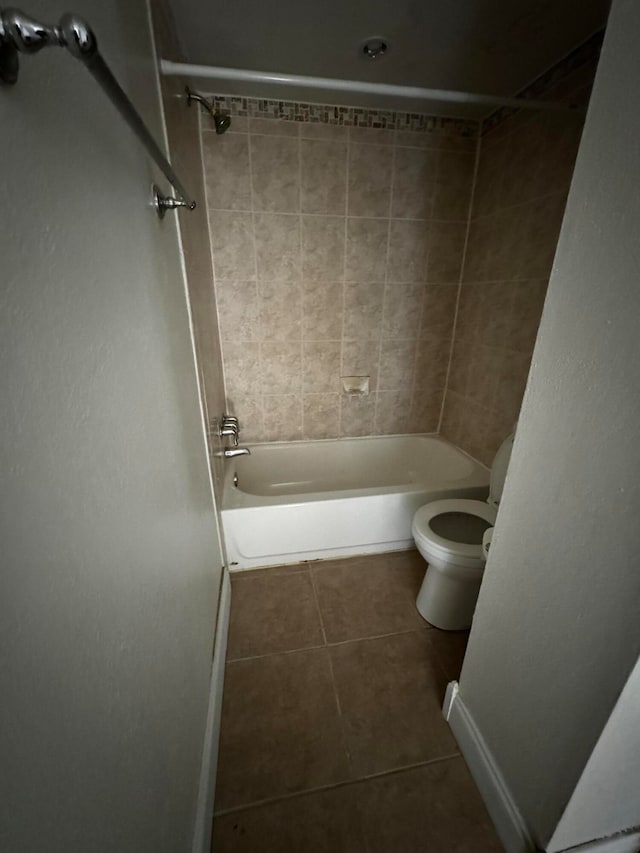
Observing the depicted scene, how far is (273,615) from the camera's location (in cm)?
142

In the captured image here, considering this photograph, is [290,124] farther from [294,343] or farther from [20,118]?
[20,118]

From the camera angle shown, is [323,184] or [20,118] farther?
[323,184]

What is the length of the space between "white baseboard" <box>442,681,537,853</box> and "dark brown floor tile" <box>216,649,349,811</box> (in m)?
0.35

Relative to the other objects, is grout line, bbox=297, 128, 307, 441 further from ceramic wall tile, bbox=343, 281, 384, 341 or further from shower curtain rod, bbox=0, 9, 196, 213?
shower curtain rod, bbox=0, 9, 196, 213

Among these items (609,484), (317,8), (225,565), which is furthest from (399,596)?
(317,8)

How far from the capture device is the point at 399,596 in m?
1.52

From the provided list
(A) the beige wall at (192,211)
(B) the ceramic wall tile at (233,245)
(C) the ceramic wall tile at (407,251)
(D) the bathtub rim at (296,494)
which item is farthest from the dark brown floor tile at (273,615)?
(C) the ceramic wall tile at (407,251)

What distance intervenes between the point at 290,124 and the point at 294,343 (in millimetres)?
1022

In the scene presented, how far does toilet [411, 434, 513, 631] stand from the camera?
4.00 feet

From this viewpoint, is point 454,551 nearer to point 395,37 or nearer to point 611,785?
point 611,785

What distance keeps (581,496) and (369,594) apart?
3.89ft

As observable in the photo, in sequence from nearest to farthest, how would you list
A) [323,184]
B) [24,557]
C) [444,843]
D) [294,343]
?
1. [24,557]
2. [444,843]
3. [323,184]
4. [294,343]

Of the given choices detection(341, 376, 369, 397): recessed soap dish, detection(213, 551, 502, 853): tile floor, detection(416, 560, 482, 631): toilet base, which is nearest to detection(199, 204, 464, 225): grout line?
detection(341, 376, 369, 397): recessed soap dish

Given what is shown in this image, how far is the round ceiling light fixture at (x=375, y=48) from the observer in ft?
3.95
